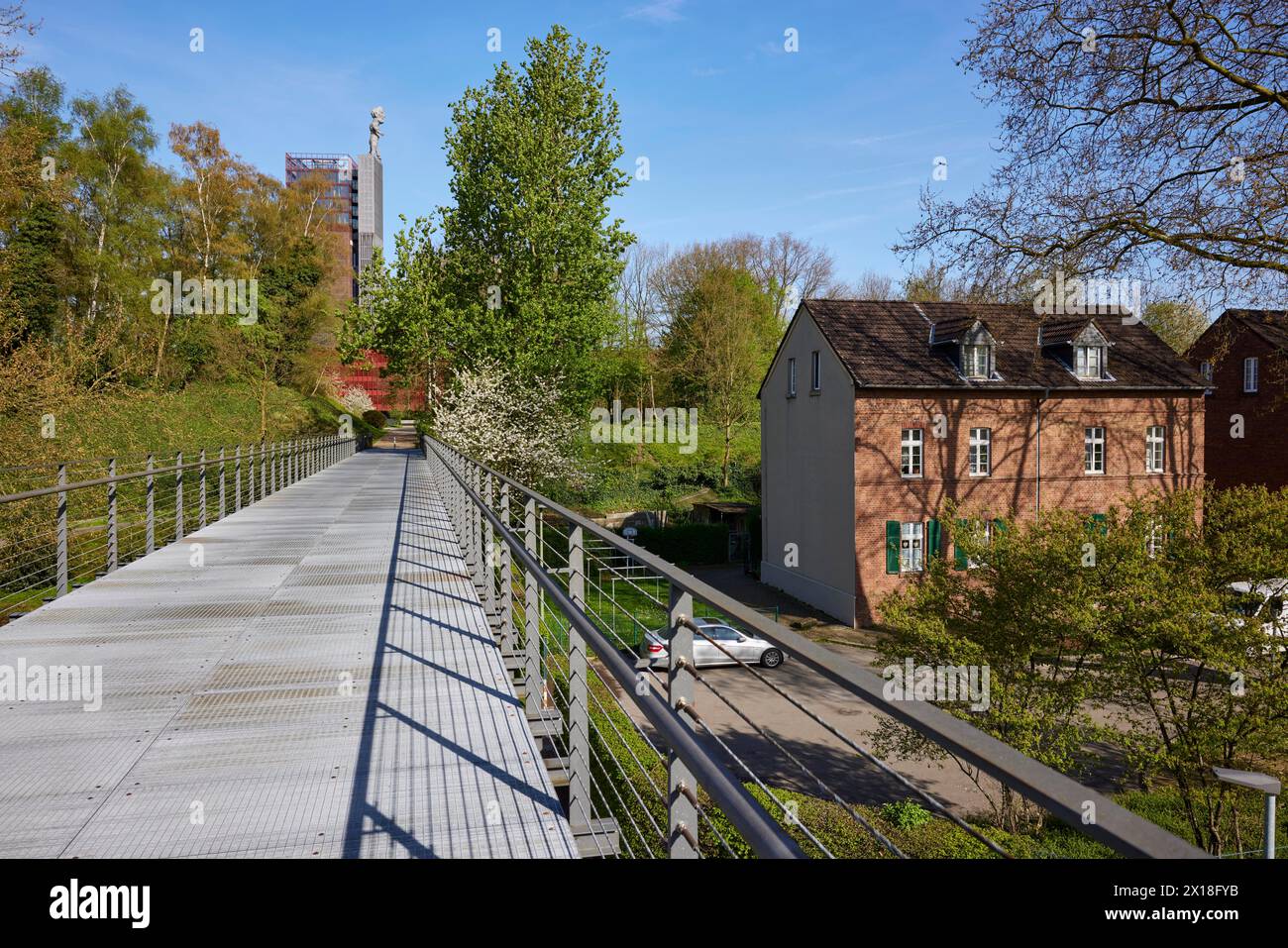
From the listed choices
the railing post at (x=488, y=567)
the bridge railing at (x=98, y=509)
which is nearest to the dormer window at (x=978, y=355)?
the bridge railing at (x=98, y=509)

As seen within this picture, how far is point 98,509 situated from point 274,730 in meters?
12.1

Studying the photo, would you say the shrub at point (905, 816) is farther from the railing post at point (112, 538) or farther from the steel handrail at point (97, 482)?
the steel handrail at point (97, 482)

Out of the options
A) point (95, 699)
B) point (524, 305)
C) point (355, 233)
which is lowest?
point (95, 699)

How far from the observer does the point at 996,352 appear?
29.3 m

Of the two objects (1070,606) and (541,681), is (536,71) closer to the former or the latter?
(1070,606)

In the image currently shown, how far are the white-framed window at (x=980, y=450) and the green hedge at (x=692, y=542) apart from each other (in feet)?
43.6

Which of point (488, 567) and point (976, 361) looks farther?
point (976, 361)

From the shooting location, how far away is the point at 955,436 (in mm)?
28328

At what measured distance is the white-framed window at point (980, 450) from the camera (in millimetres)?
28500

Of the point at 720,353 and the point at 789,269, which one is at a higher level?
the point at 789,269

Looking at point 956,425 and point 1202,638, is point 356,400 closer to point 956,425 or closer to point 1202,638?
point 956,425

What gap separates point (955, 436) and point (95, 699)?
2669 cm

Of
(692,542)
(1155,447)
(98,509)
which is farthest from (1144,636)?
(692,542)
